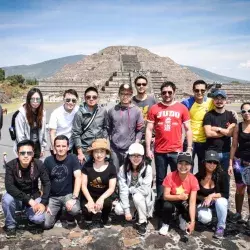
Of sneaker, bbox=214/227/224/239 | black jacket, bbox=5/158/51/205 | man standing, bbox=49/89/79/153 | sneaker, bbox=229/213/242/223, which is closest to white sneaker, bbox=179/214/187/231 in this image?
sneaker, bbox=214/227/224/239

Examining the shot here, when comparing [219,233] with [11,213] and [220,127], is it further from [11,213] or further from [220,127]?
[11,213]

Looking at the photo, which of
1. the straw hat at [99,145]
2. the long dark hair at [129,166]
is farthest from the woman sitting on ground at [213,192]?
the straw hat at [99,145]

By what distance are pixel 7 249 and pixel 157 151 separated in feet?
7.63

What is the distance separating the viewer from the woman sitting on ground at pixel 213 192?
3834 mm

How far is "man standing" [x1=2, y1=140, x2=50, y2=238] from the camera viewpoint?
3.77 metres

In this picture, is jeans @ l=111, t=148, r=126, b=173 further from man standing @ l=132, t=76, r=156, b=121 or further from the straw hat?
man standing @ l=132, t=76, r=156, b=121

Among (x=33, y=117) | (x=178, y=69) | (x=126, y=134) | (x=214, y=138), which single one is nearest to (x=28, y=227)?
(x=33, y=117)

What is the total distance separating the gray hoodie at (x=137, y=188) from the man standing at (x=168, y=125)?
273mm

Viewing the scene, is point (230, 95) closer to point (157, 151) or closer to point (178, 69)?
point (178, 69)

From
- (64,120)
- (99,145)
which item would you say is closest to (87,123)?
(64,120)

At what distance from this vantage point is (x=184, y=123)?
4.21m

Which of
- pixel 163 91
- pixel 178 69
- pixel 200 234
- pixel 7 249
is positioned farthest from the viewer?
pixel 178 69

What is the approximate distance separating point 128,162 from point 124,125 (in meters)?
0.57

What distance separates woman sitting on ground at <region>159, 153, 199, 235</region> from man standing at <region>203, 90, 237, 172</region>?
0.62m
